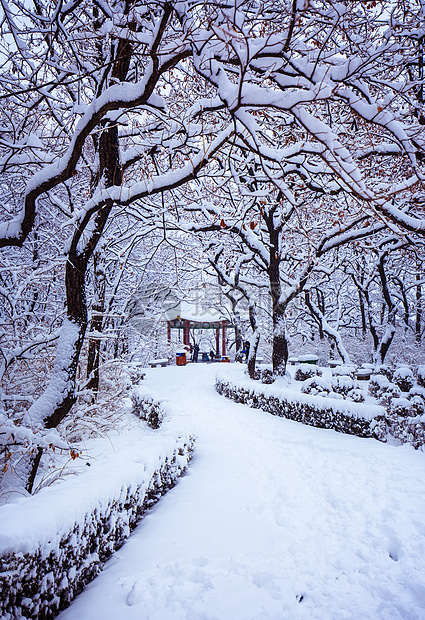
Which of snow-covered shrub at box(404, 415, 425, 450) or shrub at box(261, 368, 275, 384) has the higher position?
snow-covered shrub at box(404, 415, 425, 450)

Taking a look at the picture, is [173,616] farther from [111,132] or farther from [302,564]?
[111,132]

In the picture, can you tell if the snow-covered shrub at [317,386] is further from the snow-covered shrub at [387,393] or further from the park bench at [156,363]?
the park bench at [156,363]

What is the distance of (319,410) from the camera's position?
8.02m

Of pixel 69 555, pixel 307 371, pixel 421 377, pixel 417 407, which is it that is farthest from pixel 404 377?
pixel 69 555

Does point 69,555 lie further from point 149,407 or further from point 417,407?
point 149,407

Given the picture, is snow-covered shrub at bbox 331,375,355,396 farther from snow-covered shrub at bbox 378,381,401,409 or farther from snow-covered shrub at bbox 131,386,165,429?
snow-covered shrub at bbox 131,386,165,429

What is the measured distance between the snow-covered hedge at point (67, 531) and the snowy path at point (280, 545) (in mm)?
187

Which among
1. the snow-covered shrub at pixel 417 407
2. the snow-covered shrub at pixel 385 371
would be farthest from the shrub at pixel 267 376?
the snow-covered shrub at pixel 417 407

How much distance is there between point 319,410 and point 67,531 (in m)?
6.58

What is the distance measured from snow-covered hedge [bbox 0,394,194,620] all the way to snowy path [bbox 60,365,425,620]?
0.61 ft

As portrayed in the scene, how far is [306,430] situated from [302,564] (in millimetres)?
5020

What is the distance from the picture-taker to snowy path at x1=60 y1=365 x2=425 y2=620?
2527mm

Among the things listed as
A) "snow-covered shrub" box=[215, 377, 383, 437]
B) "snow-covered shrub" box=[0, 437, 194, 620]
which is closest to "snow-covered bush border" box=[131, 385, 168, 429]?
"snow-covered shrub" box=[215, 377, 383, 437]

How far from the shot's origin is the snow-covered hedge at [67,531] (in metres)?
2.17
